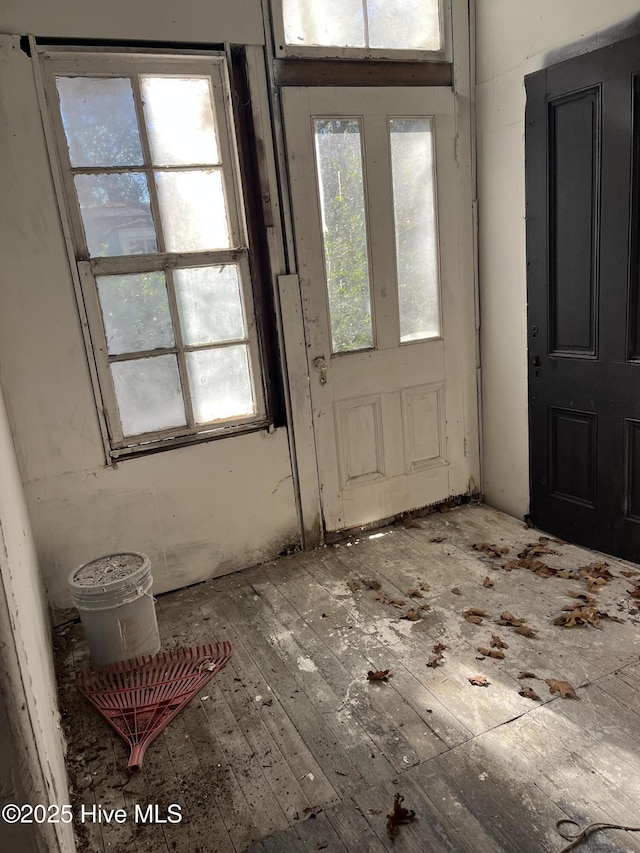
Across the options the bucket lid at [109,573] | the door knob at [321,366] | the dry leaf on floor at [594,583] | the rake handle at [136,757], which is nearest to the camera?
the rake handle at [136,757]

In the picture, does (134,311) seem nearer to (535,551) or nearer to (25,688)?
(25,688)

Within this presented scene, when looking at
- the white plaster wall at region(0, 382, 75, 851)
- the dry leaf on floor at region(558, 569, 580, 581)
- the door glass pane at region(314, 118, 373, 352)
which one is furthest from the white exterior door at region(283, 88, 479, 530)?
the white plaster wall at region(0, 382, 75, 851)

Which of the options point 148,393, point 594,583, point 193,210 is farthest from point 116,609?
point 594,583

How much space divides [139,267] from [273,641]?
1.79m

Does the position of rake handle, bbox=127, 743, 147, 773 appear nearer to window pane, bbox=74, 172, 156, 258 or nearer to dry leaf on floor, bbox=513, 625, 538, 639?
dry leaf on floor, bbox=513, 625, 538, 639

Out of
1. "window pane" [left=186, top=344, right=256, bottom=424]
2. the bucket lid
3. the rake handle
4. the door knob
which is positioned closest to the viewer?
the rake handle

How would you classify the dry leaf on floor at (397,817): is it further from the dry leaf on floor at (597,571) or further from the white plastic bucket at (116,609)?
the dry leaf on floor at (597,571)

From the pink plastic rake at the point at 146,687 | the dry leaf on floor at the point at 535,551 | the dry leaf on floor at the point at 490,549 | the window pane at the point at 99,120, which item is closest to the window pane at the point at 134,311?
the window pane at the point at 99,120

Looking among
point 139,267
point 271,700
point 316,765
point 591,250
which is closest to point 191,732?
point 271,700

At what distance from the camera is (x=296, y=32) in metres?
2.85

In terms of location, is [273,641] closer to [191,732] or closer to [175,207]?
[191,732]

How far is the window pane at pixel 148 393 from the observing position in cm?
280

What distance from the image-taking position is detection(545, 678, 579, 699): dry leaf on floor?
2.06 meters

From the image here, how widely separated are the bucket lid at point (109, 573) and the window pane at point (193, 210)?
1.44m
